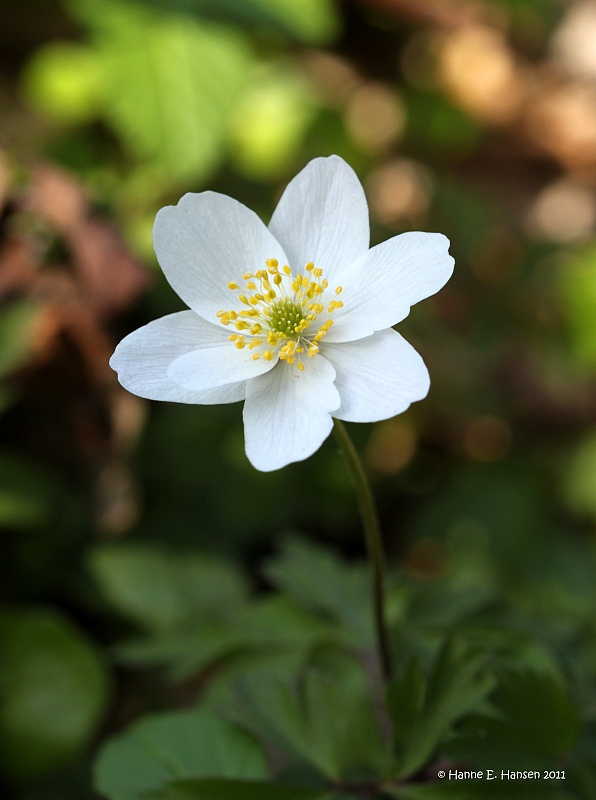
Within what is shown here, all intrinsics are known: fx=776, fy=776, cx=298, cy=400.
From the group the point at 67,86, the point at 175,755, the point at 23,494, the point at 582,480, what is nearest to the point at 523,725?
the point at 175,755

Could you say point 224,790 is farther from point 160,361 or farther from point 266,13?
point 266,13

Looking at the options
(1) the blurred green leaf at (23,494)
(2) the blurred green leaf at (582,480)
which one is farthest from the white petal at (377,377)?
(2) the blurred green leaf at (582,480)

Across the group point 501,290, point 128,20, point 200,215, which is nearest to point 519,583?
point 200,215

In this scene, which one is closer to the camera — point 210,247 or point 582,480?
point 210,247

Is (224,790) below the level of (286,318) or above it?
below

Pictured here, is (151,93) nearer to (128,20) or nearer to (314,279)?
(128,20)

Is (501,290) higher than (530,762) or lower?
lower

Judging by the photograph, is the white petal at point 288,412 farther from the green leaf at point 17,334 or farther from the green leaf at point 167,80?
the green leaf at point 167,80
